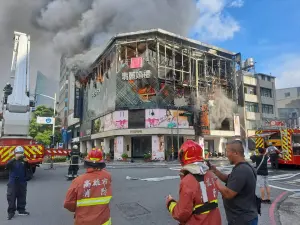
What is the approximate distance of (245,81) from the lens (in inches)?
1699

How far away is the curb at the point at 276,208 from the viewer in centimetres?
531

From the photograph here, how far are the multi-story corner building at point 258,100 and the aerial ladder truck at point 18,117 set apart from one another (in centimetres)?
3632

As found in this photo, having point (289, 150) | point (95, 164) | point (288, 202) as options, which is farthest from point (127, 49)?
point (95, 164)

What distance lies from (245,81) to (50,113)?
36.9 m

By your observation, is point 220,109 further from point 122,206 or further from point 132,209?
point 132,209

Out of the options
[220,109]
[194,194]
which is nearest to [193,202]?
[194,194]

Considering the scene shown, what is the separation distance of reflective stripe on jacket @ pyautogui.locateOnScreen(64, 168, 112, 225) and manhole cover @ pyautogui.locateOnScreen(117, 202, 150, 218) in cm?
291

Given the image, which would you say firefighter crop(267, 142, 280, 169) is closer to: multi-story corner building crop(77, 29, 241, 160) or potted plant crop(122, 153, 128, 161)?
multi-story corner building crop(77, 29, 241, 160)

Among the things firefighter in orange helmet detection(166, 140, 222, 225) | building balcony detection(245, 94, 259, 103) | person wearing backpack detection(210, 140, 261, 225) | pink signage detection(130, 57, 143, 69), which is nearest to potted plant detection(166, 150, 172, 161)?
pink signage detection(130, 57, 143, 69)

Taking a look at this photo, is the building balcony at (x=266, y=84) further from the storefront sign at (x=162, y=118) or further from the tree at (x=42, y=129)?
the tree at (x=42, y=129)

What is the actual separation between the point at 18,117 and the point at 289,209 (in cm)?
1068

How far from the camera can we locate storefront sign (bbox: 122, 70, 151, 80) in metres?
31.5

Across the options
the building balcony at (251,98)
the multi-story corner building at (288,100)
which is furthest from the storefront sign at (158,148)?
the multi-story corner building at (288,100)

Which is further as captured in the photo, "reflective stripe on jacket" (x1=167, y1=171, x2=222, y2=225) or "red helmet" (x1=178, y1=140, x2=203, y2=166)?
"red helmet" (x1=178, y1=140, x2=203, y2=166)
